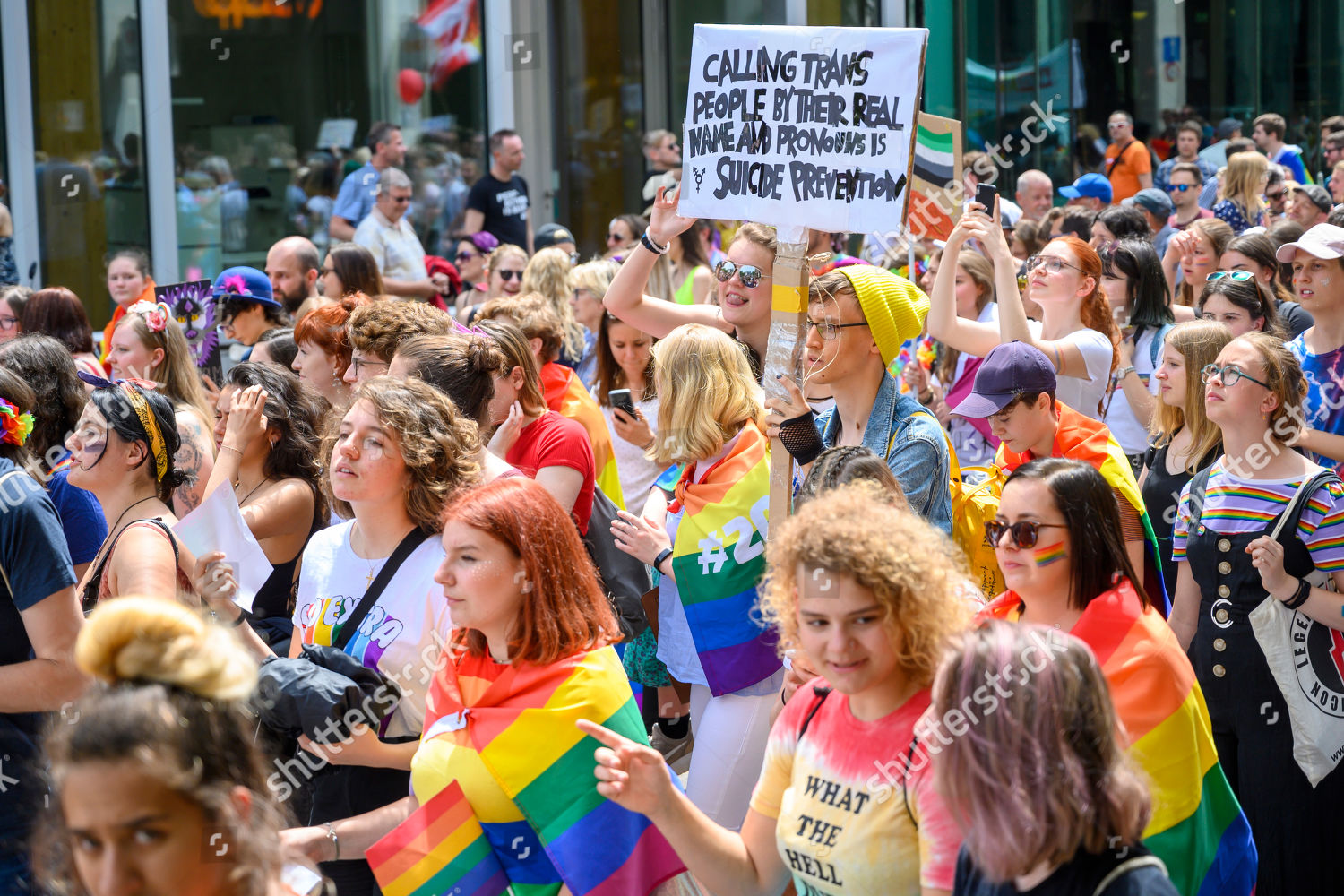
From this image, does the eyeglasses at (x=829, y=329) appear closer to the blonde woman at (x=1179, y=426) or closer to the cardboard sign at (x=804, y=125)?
the cardboard sign at (x=804, y=125)

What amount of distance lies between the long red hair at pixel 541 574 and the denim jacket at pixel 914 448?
98 cm

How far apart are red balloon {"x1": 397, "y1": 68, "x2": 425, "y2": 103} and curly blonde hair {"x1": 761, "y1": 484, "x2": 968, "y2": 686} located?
1164 cm

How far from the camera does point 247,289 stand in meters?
6.92

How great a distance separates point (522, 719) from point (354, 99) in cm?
1134

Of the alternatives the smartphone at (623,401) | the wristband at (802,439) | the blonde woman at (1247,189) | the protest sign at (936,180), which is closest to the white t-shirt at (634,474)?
the smartphone at (623,401)

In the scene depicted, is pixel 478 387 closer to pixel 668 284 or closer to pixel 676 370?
pixel 676 370

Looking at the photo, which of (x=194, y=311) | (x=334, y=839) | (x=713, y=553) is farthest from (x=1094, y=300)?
(x=194, y=311)

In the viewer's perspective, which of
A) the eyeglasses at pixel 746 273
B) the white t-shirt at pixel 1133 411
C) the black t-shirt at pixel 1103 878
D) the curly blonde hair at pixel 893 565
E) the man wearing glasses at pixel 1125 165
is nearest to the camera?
the black t-shirt at pixel 1103 878

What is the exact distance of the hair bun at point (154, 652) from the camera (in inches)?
81.7

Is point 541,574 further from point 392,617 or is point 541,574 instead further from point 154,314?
point 154,314

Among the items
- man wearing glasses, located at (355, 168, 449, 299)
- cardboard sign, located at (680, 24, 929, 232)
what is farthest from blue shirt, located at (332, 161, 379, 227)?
cardboard sign, located at (680, 24, 929, 232)

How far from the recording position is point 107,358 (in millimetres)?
6430

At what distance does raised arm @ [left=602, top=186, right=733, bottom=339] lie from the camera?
500 centimetres

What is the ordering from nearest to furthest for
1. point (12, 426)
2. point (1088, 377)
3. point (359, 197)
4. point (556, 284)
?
point (12, 426)
point (1088, 377)
point (556, 284)
point (359, 197)
